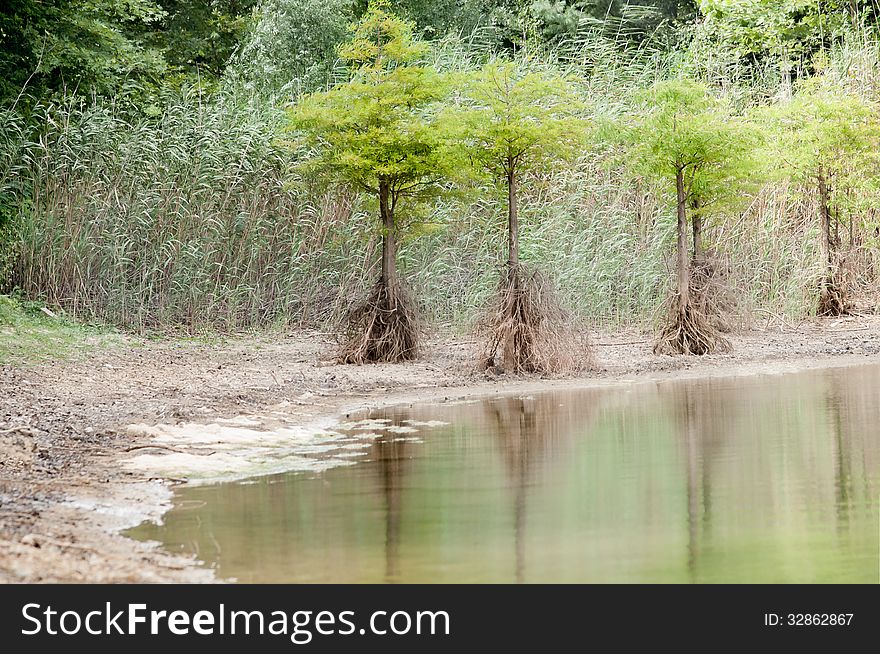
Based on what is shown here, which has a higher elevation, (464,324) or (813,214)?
(813,214)

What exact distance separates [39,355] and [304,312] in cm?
626

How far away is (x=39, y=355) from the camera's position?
595 inches

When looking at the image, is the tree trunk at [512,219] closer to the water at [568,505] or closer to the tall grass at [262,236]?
the tall grass at [262,236]

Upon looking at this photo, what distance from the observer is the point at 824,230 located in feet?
72.7

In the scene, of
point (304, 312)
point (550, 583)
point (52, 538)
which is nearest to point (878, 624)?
point (550, 583)

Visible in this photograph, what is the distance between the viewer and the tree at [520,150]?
15.3 m

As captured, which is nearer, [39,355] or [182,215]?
[39,355]

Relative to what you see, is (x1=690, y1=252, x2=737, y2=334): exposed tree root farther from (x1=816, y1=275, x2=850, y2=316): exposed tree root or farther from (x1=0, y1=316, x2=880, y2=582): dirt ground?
(x1=816, y1=275, x2=850, y2=316): exposed tree root

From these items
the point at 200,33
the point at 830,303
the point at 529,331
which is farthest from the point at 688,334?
the point at 200,33

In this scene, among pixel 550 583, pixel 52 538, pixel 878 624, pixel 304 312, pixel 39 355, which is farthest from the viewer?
pixel 304 312

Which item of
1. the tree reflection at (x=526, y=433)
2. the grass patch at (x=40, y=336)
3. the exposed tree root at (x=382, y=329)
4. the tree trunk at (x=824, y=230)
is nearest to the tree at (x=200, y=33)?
the grass patch at (x=40, y=336)

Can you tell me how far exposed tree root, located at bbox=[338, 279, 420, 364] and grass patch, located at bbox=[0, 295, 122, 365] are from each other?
11.4 ft

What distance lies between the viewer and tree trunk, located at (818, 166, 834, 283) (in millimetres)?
21938

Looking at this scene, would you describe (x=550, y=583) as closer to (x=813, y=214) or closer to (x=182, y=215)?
(x=182, y=215)
